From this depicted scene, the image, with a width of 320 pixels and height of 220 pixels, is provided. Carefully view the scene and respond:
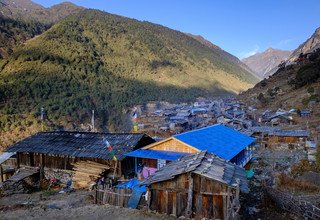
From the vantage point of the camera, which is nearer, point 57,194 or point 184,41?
point 57,194

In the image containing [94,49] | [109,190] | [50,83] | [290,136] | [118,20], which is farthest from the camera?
[118,20]

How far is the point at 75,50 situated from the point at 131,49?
→ 25870 millimetres

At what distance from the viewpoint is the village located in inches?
554

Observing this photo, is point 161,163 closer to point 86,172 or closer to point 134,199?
point 134,199

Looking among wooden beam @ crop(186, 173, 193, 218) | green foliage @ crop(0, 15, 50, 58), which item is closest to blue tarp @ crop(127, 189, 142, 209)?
wooden beam @ crop(186, 173, 193, 218)

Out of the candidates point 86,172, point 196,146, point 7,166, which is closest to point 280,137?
point 196,146

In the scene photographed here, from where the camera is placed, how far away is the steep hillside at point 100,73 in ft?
260

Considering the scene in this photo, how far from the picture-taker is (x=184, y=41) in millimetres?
174750

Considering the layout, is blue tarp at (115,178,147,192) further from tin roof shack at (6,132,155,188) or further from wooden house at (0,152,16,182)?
wooden house at (0,152,16,182)

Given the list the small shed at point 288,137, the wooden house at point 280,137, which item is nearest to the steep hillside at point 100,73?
the wooden house at point 280,137

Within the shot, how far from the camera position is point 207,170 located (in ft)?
45.7

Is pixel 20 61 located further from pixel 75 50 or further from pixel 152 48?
pixel 152 48

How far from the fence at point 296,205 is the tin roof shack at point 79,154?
32.1 feet

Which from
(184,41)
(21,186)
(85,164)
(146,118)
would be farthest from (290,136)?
(184,41)
